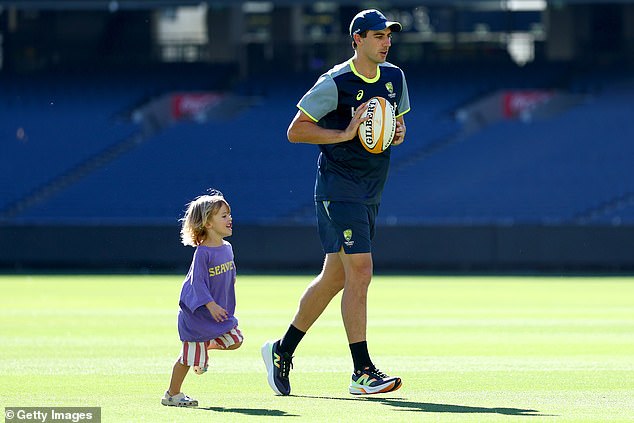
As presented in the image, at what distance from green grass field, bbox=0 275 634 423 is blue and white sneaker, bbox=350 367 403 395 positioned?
0.09 metres

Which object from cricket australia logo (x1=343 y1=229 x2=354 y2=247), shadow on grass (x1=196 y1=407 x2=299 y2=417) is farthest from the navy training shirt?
shadow on grass (x1=196 y1=407 x2=299 y2=417)

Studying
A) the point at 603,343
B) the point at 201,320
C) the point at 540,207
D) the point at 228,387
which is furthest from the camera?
the point at 540,207

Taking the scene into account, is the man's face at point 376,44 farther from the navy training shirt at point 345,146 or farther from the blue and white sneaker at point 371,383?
the blue and white sneaker at point 371,383

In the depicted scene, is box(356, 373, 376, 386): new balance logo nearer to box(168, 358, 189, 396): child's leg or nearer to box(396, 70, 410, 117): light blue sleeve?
box(168, 358, 189, 396): child's leg

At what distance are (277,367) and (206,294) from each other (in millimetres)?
951

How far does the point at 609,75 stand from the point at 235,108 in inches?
407

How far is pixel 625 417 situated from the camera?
7.40 m

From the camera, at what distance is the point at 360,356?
8719 millimetres

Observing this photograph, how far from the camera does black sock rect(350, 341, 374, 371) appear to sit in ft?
28.5

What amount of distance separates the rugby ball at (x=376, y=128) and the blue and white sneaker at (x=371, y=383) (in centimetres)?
145

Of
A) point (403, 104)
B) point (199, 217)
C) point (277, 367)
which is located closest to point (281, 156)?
point (403, 104)

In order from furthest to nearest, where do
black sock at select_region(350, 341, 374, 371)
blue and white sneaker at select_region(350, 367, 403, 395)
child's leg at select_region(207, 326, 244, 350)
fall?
1. black sock at select_region(350, 341, 374, 371)
2. blue and white sneaker at select_region(350, 367, 403, 395)
3. child's leg at select_region(207, 326, 244, 350)

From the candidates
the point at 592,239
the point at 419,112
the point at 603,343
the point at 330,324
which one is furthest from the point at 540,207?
the point at 603,343

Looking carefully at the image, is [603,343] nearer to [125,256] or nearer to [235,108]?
[125,256]
